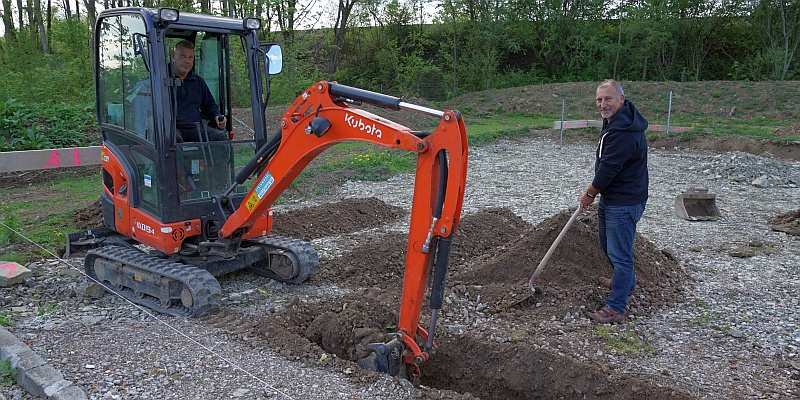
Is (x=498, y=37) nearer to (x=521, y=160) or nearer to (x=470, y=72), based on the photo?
(x=470, y=72)

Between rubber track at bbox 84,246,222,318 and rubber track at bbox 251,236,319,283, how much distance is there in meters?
0.91

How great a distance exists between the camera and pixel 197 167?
234 inches

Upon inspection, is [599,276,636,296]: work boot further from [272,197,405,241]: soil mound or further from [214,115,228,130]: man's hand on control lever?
[214,115,228,130]: man's hand on control lever

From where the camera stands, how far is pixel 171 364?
457 cm

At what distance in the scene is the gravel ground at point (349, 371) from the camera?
430cm

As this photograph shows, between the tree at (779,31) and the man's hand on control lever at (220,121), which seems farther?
the tree at (779,31)

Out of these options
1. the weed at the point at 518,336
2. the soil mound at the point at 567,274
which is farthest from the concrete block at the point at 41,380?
the soil mound at the point at 567,274

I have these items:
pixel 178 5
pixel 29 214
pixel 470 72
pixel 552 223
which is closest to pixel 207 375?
pixel 552 223

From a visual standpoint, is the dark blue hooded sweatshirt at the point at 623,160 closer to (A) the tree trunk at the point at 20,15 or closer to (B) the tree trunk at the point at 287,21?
(B) the tree trunk at the point at 287,21

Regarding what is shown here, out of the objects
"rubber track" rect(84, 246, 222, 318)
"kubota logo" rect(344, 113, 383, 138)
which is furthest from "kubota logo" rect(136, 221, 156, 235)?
"kubota logo" rect(344, 113, 383, 138)

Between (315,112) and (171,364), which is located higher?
(315,112)

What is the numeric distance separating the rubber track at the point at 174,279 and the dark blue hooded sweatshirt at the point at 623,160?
3.48m

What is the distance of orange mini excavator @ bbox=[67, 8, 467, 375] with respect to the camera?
5020 millimetres

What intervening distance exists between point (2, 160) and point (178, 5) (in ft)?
48.1
